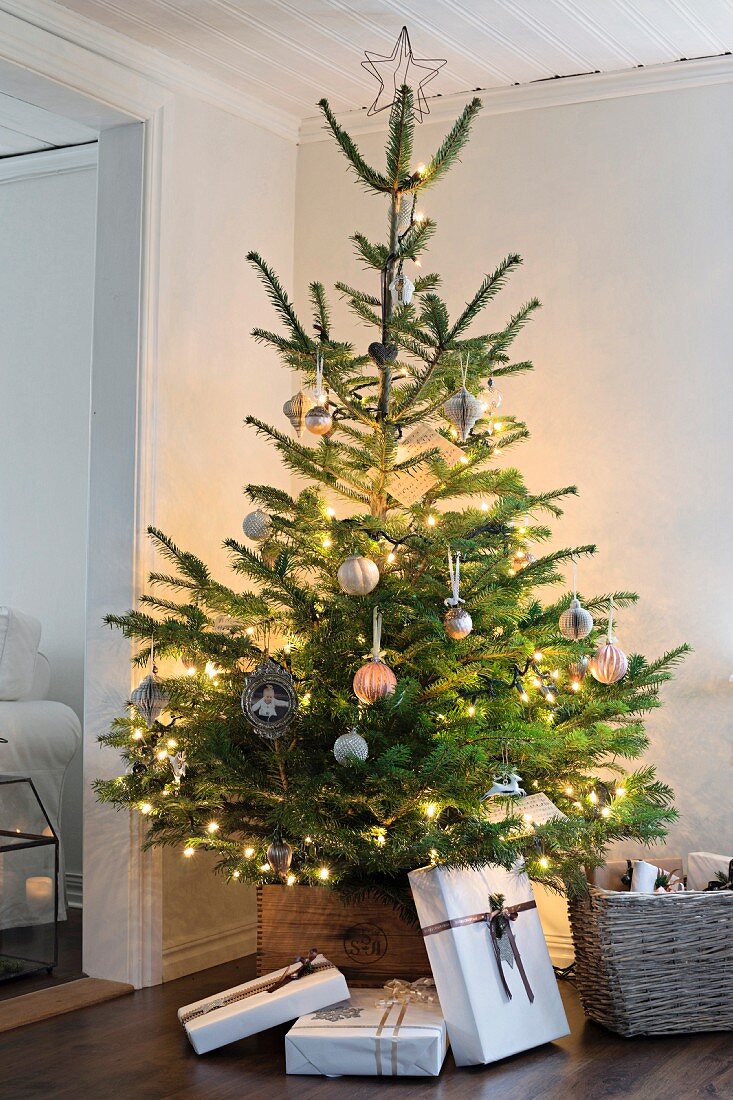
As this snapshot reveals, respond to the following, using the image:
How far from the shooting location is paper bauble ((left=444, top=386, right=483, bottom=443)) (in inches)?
109

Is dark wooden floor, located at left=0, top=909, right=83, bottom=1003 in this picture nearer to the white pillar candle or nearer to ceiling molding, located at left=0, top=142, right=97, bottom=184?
the white pillar candle

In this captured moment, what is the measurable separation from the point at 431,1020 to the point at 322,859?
1.41 ft

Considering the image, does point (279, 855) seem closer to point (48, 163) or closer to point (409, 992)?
point (409, 992)

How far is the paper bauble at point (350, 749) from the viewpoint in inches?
102

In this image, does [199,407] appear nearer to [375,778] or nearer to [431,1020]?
[375,778]

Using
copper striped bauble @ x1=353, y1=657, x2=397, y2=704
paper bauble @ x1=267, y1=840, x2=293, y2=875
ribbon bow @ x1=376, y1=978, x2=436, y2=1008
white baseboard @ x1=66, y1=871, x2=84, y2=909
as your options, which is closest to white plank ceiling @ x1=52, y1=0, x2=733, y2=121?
copper striped bauble @ x1=353, y1=657, x2=397, y2=704

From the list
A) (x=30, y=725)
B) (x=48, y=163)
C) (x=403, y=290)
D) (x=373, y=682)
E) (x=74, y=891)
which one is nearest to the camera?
(x=373, y=682)

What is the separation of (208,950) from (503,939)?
1110 mm

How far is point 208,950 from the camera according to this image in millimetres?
3473

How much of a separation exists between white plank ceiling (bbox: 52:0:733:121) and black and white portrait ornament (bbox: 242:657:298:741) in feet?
5.64

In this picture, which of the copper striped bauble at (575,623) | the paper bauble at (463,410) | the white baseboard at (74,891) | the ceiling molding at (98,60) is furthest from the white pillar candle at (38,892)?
the ceiling molding at (98,60)

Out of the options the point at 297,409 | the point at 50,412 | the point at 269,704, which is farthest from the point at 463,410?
the point at 50,412

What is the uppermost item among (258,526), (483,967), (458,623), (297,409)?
(297,409)

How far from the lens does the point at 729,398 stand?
10.9ft
